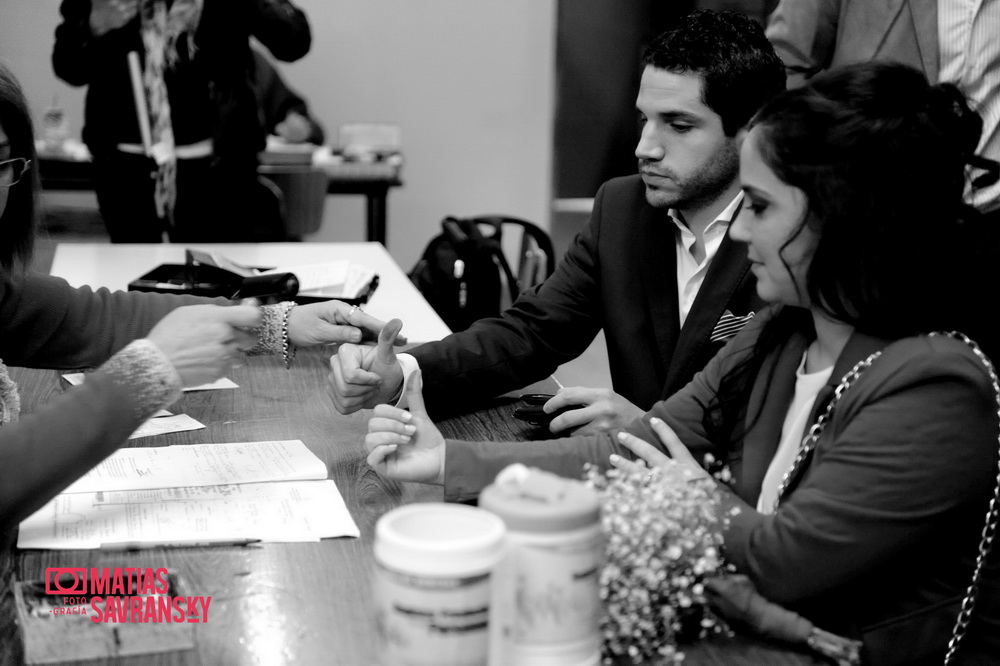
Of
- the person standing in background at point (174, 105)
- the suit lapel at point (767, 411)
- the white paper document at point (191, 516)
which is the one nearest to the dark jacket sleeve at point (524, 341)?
the white paper document at point (191, 516)

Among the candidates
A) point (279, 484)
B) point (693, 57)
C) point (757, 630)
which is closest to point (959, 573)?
point (757, 630)

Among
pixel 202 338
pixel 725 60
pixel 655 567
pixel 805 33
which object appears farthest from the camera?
pixel 805 33

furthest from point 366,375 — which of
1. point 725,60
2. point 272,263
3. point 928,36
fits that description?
point 928,36

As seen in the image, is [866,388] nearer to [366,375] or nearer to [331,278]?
[366,375]

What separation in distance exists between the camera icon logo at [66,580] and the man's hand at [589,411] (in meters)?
0.76

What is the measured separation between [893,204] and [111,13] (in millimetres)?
2831

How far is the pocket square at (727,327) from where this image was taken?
1825 mm

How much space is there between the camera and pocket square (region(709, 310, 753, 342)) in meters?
1.83

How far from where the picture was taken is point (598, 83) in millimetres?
6180

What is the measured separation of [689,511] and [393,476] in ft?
1.63

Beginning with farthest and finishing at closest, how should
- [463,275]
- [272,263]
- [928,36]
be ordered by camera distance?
[463,275], [272,263], [928,36]

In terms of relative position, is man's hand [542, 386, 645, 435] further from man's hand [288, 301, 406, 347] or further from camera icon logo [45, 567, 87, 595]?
camera icon logo [45, 567, 87, 595]

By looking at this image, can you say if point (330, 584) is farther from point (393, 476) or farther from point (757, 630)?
point (757, 630)

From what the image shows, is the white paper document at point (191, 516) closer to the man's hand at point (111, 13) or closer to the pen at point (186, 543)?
the pen at point (186, 543)
